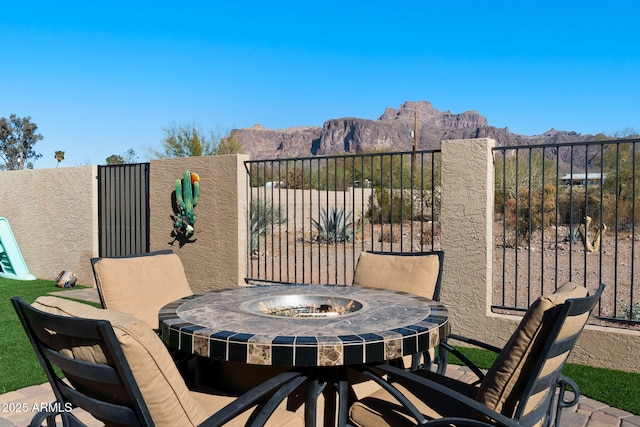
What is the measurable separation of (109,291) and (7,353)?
232 centimetres

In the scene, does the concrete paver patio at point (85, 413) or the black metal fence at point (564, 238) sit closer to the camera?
the concrete paver patio at point (85, 413)

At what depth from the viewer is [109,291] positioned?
3.36 meters

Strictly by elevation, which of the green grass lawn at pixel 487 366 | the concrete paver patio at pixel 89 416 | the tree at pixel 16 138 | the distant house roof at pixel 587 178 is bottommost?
the green grass lawn at pixel 487 366

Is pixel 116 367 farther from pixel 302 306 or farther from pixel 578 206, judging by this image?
pixel 578 206

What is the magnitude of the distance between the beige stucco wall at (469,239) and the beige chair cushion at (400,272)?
57.2 inches

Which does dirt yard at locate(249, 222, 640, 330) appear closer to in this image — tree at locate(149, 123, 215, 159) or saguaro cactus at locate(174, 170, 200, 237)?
saguaro cactus at locate(174, 170, 200, 237)

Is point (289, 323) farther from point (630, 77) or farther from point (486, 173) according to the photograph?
point (630, 77)

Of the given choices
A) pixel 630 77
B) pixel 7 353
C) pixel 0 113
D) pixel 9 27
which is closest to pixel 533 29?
pixel 630 77

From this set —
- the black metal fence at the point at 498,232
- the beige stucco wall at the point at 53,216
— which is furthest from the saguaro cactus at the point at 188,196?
the beige stucco wall at the point at 53,216

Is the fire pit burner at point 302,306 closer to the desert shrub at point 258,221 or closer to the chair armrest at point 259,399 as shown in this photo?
the chair armrest at point 259,399

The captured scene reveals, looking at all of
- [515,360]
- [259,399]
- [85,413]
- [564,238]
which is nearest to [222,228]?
[85,413]

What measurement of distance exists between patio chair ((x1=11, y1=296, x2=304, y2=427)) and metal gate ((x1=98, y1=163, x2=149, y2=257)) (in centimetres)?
681

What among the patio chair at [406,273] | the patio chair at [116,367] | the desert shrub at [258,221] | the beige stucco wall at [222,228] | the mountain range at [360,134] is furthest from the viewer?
the mountain range at [360,134]

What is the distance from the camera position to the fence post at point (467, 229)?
197 inches
